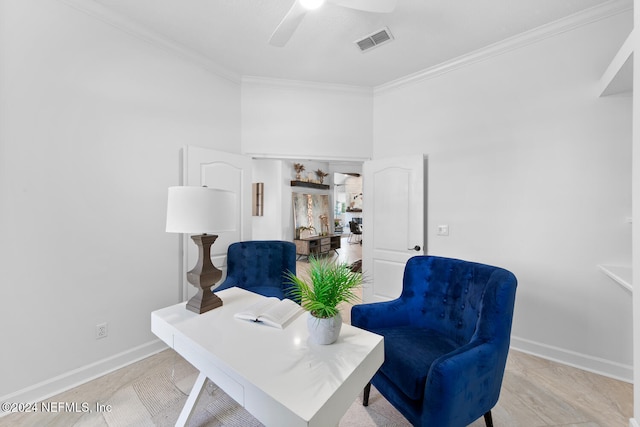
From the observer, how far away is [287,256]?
280 cm

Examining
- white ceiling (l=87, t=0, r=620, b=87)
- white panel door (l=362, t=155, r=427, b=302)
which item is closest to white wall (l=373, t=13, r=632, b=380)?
white panel door (l=362, t=155, r=427, b=302)

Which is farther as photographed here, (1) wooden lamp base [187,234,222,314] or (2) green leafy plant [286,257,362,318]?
(1) wooden lamp base [187,234,222,314]

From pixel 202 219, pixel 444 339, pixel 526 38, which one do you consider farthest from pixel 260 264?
pixel 526 38

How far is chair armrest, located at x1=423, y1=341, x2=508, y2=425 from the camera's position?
1173 millimetres

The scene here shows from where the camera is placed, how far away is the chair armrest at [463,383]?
3.85 feet

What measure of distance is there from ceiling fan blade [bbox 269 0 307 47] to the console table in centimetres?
521

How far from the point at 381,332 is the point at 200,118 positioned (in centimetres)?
269

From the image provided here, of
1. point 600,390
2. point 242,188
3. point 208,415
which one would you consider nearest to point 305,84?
point 242,188

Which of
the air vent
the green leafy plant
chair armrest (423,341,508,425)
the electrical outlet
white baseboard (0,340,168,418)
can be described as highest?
the air vent

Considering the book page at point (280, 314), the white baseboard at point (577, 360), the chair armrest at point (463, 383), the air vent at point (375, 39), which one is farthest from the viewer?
the air vent at point (375, 39)

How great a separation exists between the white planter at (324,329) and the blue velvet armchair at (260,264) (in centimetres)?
148

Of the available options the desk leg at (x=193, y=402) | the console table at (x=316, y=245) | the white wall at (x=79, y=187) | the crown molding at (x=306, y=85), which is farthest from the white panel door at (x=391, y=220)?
the console table at (x=316, y=245)

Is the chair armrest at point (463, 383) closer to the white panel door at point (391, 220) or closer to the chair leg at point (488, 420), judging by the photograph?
the chair leg at point (488, 420)

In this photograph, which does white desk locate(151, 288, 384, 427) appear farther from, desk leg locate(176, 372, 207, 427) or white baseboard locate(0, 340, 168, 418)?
white baseboard locate(0, 340, 168, 418)
